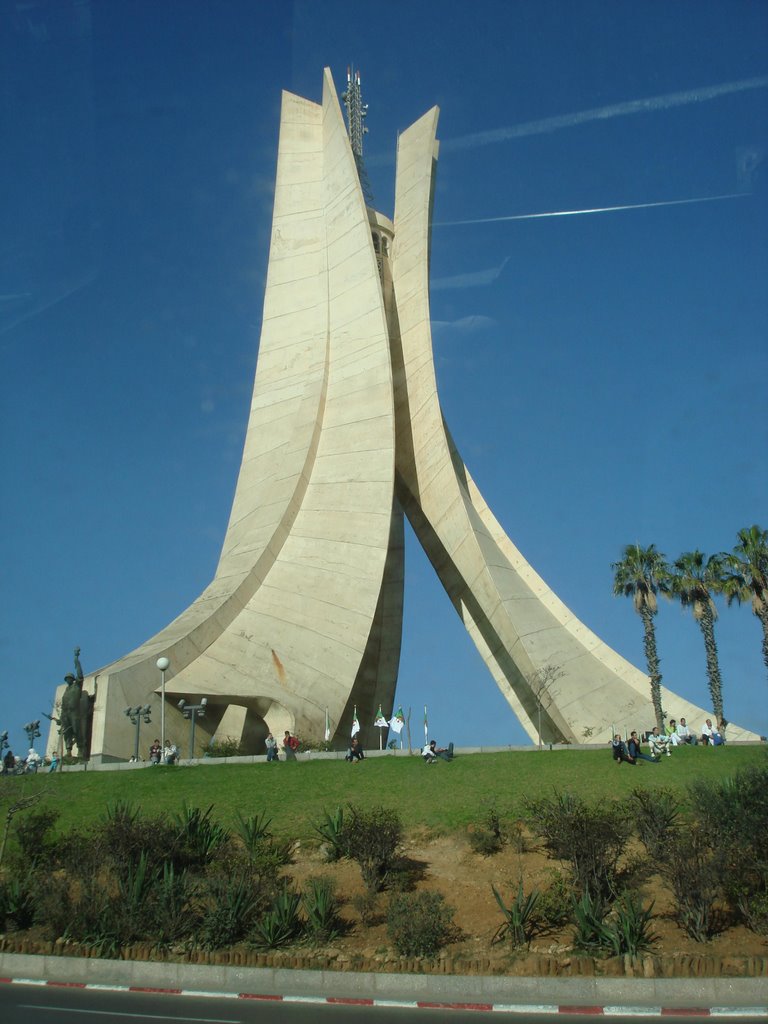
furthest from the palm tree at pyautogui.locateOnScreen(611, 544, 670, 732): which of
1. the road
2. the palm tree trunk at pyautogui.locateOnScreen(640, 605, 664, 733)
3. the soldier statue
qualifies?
the road

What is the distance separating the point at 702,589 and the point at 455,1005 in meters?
17.9

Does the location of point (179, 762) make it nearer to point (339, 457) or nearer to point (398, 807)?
point (398, 807)

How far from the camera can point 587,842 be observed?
9.31m

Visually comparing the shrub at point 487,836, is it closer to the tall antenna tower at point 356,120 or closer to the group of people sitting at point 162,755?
the group of people sitting at point 162,755

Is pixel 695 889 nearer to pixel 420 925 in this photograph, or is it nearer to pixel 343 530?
pixel 420 925

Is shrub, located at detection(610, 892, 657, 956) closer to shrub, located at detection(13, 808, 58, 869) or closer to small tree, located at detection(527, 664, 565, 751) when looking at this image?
shrub, located at detection(13, 808, 58, 869)

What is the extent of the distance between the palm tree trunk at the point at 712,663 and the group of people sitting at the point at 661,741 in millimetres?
877

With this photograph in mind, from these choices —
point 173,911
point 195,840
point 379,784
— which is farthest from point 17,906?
point 379,784

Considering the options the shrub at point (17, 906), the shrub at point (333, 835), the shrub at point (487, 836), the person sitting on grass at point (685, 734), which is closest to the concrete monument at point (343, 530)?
the person sitting on grass at point (685, 734)

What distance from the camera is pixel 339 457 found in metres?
25.6

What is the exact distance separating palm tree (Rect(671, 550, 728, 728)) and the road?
17.1m

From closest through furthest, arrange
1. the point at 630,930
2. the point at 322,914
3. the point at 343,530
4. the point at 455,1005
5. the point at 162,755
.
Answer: the point at 455,1005, the point at 630,930, the point at 322,914, the point at 162,755, the point at 343,530

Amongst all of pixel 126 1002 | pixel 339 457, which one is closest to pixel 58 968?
pixel 126 1002

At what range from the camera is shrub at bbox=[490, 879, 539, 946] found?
8.59 meters
